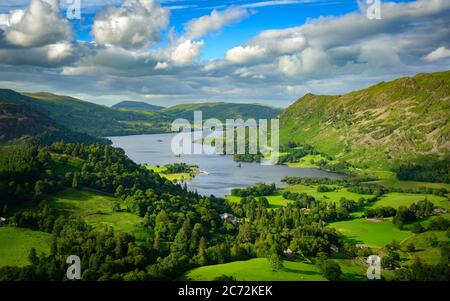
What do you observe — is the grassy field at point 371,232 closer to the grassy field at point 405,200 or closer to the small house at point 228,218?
the grassy field at point 405,200

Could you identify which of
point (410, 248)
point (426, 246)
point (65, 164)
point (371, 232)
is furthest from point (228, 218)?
point (65, 164)

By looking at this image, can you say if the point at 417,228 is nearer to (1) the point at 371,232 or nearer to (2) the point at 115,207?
(1) the point at 371,232

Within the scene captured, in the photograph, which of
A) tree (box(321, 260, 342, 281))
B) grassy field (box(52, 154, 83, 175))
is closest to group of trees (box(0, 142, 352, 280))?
grassy field (box(52, 154, 83, 175))

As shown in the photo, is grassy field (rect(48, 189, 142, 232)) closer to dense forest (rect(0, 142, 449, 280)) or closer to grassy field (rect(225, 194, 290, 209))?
dense forest (rect(0, 142, 449, 280))

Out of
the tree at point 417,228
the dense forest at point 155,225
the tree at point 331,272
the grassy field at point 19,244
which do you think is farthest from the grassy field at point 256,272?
the tree at point 417,228

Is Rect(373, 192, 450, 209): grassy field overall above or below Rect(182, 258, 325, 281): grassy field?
above
